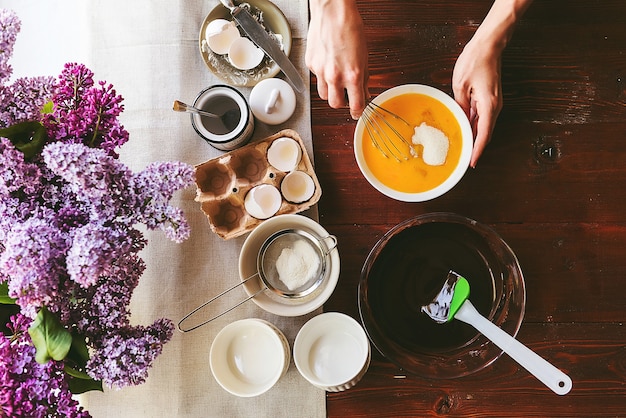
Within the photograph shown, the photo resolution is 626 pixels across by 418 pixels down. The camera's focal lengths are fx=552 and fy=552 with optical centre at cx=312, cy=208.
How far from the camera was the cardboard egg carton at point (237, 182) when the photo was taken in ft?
3.16

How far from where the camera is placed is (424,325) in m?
0.95

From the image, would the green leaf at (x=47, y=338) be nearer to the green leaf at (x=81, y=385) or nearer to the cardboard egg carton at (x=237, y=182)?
the green leaf at (x=81, y=385)

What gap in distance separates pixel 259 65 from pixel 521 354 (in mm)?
661

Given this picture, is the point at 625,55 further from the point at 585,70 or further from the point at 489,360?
the point at 489,360

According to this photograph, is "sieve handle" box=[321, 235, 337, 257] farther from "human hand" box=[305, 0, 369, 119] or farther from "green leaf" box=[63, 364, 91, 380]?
"green leaf" box=[63, 364, 91, 380]

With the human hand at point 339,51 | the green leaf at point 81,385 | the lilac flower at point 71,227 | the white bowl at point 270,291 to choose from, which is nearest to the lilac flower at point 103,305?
the lilac flower at point 71,227

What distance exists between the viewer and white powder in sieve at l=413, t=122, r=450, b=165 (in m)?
0.94

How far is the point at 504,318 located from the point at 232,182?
519 millimetres

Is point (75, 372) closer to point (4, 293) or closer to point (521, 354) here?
point (4, 293)

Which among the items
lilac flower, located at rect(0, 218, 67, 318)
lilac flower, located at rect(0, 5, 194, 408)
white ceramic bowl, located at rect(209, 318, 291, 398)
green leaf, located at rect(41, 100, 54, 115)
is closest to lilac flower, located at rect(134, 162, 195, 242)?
lilac flower, located at rect(0, 5, 194, 408)

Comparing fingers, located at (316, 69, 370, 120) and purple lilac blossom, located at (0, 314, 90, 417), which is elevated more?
fingers, located at (316, 69, 370, 120)

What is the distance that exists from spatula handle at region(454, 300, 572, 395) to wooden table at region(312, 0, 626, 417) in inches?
4.6

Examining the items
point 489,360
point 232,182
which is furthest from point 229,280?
point 489,360

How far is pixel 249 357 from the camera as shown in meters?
0.97
